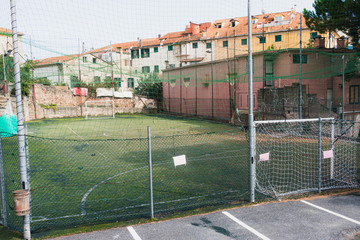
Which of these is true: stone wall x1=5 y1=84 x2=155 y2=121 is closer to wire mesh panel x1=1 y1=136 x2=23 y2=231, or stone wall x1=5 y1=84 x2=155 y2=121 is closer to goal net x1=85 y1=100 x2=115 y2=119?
goal net x1=85 y1=100 x2=115 y2=119

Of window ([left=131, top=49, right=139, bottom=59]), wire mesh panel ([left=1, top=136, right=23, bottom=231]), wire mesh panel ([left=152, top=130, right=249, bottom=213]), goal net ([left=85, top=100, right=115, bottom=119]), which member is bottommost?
wire mesh panel ([left=152, top=130, right=249, bottom=213])

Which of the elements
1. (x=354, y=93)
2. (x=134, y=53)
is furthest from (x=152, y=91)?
(x=354, y=93)

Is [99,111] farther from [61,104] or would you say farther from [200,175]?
[200,175]

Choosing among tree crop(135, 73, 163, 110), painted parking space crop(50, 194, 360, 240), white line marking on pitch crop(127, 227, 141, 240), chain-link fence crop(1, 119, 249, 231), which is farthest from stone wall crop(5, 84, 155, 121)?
white line marking on pitch crop(127, 227, 141, 240)

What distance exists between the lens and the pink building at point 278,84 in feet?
63.7

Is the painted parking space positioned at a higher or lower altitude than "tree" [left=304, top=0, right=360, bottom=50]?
lower

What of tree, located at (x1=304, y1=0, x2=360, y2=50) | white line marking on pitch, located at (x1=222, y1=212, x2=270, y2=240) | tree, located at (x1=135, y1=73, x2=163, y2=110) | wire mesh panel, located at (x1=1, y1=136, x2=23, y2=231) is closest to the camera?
white line marking on pitch, located at (x1=222, y1=212, x2=270, y2=240)

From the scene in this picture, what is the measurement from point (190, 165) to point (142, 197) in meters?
3.59

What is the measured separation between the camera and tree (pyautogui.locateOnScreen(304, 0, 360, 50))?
18.6m

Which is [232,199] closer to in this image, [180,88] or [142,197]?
[142,197]

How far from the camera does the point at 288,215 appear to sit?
19.5 ft

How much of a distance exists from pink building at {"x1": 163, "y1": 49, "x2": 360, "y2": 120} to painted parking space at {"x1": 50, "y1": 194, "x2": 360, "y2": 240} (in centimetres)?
1214

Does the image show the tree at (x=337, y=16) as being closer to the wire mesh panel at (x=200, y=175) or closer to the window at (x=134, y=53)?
the wire mesh panel at (x=200, y=175)

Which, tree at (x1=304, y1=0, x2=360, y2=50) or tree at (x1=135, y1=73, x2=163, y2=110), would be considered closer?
tree at (x1=304, y1=0, x2=360, y2=50)
